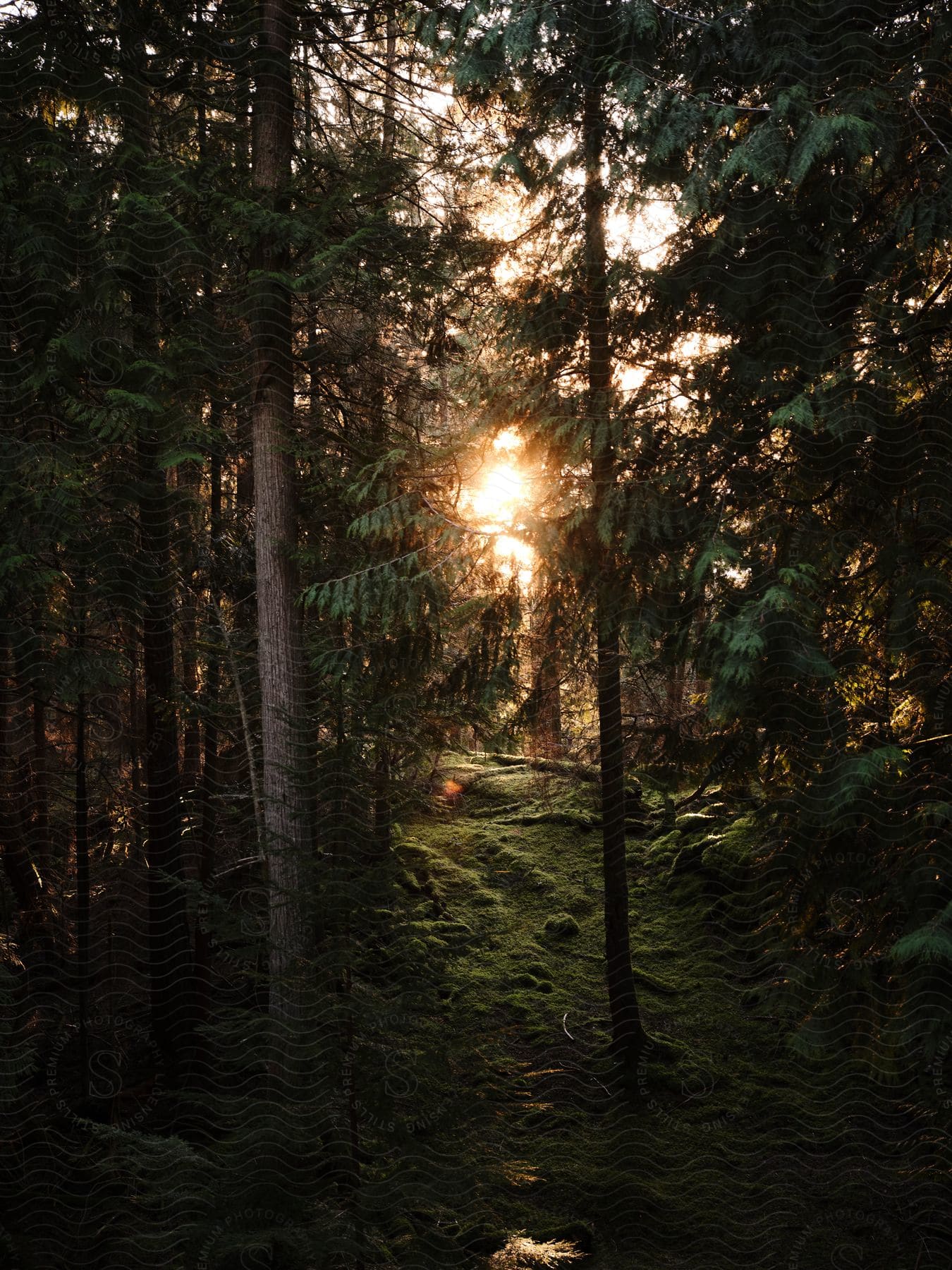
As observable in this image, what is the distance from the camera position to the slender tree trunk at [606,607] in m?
5.23

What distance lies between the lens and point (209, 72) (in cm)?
614

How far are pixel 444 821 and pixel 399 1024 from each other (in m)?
7.19

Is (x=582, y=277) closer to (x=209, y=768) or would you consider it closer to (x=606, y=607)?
(x=606, y=607)

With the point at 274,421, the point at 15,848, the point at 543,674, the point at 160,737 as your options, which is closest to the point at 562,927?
the point at 543,674

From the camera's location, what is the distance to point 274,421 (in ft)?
18.1

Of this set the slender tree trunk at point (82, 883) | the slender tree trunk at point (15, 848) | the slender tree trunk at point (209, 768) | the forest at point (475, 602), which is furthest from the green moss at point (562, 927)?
the slender tree trunk at point (15, 848)

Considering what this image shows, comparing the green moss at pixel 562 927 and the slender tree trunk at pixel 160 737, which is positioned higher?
the slender tree trunk at pixel 160 737

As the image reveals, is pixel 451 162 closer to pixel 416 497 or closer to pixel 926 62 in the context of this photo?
pixel 416 497

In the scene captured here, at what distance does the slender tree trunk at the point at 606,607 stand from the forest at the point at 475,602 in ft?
0.11

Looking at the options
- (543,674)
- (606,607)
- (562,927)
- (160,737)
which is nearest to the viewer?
(606,607)

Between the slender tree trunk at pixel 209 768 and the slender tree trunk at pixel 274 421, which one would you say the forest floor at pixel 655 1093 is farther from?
the slender tree trunk at pixel 209 768

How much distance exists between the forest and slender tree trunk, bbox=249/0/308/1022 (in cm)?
4

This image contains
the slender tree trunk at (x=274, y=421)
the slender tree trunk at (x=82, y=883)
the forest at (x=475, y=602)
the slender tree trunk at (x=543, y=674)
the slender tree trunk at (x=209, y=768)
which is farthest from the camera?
the slender tree trunk at (x=209, y=768)

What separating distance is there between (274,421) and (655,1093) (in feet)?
17.9
